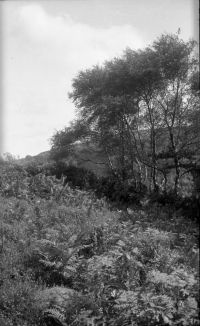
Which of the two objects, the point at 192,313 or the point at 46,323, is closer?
the point at 192,313

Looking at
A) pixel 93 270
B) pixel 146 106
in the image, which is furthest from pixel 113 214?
pixel 146 106

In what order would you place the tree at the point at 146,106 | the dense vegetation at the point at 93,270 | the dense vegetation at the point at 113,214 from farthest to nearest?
the tree at the point at 146,106
the dense vegetation at the point at 113,214
the dense vegetation at the point at 93,270

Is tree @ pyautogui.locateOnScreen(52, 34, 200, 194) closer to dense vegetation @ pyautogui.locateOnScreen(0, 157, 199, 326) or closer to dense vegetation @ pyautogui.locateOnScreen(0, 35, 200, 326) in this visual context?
dense vegetation @ pyautogui.locateOnScreen(0, 35, 200, 326)

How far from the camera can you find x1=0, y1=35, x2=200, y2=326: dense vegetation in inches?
340

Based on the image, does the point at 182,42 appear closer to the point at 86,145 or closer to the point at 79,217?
the point at 86,145

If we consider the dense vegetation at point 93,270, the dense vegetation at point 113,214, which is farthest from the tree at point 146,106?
the dense vegetation at point 93,270

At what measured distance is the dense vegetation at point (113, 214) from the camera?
340 inches

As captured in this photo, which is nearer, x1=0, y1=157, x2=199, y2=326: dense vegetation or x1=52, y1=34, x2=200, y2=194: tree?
x1=0, y1=157, x2=199, y2=326: dense vegetation

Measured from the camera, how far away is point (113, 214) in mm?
16828

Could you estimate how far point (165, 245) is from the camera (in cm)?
1185

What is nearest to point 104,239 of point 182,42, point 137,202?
point 137,202

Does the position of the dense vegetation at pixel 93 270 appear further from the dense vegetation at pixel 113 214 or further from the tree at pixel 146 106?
the tree at pixel 146 106

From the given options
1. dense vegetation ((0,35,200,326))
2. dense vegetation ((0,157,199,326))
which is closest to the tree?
dense vegetation ((0,35,200,326))

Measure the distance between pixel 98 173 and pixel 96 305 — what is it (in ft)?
67.6
